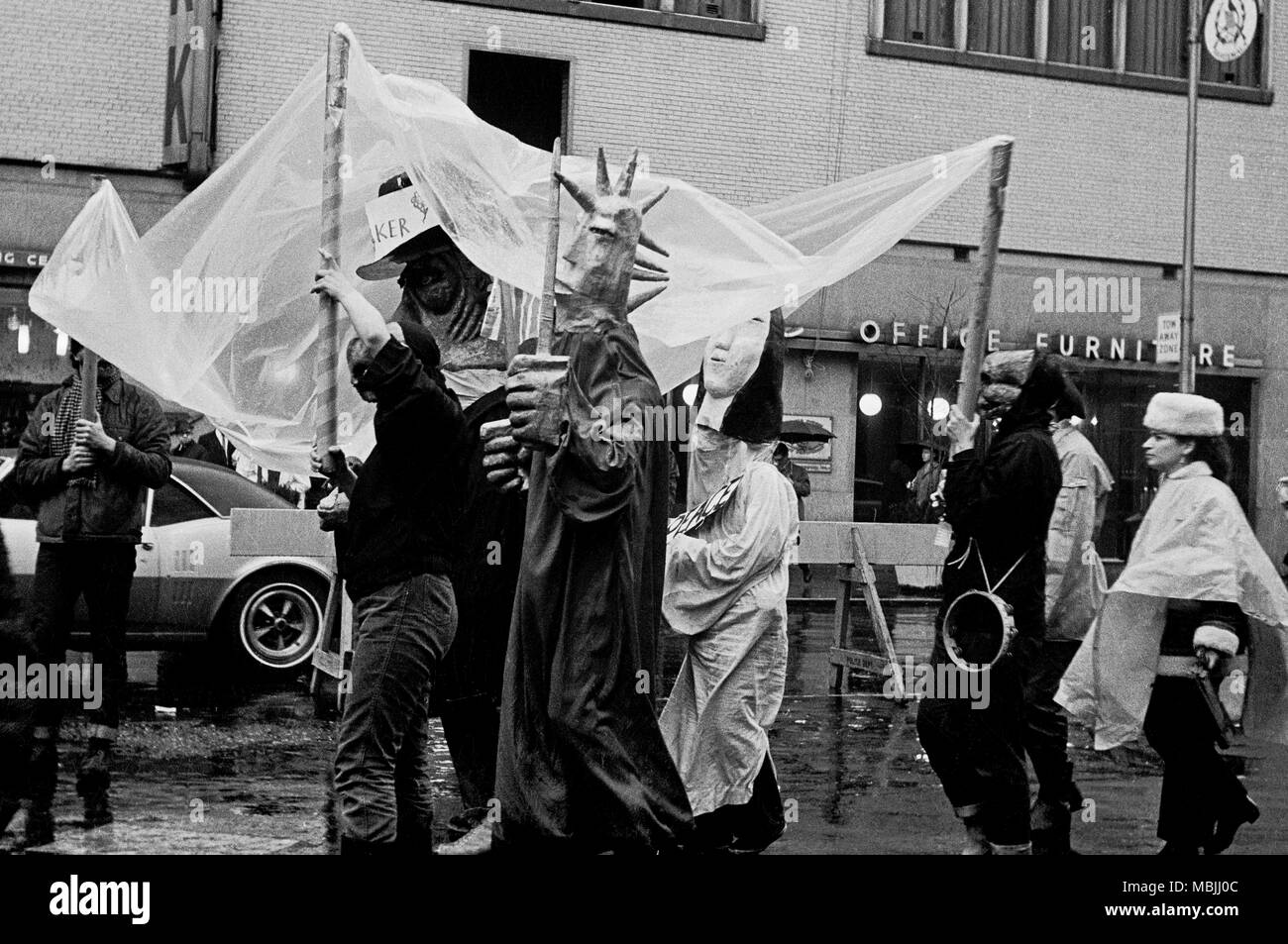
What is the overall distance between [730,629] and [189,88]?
15.1 metres

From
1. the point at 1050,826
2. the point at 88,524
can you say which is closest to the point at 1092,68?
the point at 1050,826

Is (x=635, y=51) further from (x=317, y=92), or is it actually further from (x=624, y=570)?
(x=624, y=570)

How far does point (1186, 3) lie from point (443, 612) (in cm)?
2183

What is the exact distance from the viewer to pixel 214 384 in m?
6.18

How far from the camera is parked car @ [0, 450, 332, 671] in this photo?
11.2 metres

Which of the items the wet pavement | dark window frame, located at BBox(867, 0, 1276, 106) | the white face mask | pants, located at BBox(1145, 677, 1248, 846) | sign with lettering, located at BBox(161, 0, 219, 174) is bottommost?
the wet pavement

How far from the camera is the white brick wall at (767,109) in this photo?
19.6m

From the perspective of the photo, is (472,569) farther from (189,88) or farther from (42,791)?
(189,88)

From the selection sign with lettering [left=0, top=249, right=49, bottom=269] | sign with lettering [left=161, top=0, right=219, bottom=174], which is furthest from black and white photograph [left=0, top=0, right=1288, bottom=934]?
sign with lettering [left=161, top=0, right=219, bottom=174]

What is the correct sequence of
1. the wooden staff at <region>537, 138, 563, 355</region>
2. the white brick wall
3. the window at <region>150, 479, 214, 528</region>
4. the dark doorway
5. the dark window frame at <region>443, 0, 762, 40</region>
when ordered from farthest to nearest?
the dark doorway
the dark window frame at <region>443, 0, 762, 40</region>
the white brick wall
the window at <region>150, 479, 214, 528</region>
the wooden staff at <region>537, 138, 563, 355</region>

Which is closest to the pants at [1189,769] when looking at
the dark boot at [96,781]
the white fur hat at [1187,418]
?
the white fur hat at [1187,418]

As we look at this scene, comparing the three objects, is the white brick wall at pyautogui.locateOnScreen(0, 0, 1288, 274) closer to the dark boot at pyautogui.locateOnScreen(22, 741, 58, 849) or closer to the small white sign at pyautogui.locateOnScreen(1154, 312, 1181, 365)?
the small white sign at pyautogui.locateOnScreen(1154, 312, 1181, 365)

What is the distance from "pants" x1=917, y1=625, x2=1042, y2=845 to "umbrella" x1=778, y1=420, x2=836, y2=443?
39.9 ft

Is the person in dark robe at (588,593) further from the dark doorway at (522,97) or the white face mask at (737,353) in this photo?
the dark doorway at (522,97)
